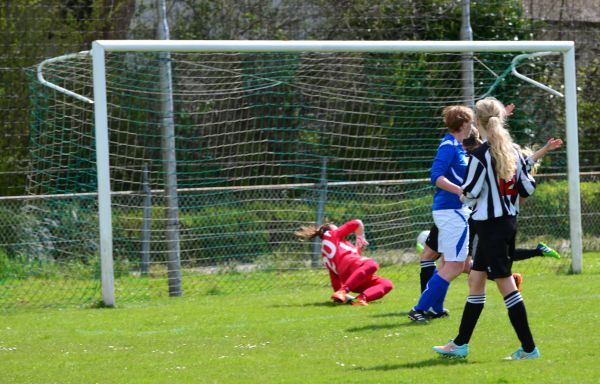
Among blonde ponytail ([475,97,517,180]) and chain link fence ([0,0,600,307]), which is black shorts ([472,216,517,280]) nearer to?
blonde ponytail ([475,97,517,180])

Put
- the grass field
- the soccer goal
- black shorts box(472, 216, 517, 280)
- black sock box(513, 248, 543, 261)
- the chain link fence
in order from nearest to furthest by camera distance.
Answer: the grass field, black shorts box(472, 216, 517, 280), black sock box(513, 248, 543, 261), the soccer goal, the chain link fence

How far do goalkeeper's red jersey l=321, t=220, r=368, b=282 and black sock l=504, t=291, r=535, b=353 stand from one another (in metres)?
3.65

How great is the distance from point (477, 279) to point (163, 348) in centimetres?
267

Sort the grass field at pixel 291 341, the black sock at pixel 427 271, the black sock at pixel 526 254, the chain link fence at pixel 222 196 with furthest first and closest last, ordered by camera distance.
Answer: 1. the chain link fence at pixel 222 196
2. the black sock at pixel 526 254
3. the black sock at pixel 427 271
4. the grass field at pixel 291 341

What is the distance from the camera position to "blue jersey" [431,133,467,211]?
8.77 m

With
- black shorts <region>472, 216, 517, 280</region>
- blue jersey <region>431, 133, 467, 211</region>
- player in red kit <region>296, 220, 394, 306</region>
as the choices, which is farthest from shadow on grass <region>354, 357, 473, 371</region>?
player in red kit <region>296, 220, 394, 306</region>

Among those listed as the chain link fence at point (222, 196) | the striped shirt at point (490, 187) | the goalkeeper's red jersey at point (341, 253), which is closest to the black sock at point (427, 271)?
the goalkeeper's red jersey at point (341, 253)

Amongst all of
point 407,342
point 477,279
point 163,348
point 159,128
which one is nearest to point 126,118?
point 159,128

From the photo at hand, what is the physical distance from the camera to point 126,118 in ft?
43.2

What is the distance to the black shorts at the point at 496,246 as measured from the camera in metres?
6.99

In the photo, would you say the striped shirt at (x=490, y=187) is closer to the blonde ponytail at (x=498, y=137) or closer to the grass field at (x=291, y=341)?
the blonde ponytail at (x=498, y=137)

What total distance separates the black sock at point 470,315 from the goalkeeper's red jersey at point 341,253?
3.47 meters

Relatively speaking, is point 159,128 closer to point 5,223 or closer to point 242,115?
point 242,115

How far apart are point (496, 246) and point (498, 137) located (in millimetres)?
724
